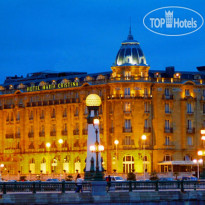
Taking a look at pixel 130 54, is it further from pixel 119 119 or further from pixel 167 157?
pixel 167 157

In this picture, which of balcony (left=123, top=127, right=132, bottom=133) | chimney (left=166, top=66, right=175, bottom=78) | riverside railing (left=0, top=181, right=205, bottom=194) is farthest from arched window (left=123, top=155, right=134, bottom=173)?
riverside railing (left=0, top=181, right=205, bottom=194)

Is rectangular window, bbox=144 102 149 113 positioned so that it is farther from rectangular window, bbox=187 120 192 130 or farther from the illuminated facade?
rectangular window, bbox=187 120 192 130

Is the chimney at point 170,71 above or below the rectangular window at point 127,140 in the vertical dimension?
above

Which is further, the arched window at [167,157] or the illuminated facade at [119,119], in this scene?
the arched window at [167,157]

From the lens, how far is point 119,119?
157 metres

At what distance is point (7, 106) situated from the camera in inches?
7008

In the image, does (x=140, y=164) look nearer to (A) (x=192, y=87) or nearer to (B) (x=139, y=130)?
(B) (x=139, y=130)

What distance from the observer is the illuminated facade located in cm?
15662

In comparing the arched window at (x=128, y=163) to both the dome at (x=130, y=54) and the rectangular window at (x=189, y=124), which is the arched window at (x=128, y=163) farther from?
the dome at (x=130, y=54)

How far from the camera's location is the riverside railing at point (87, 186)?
67.4 m

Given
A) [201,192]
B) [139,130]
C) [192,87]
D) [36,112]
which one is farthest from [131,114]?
[201,192]

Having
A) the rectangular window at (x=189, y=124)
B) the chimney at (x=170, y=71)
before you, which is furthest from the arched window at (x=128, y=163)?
the chimney at (x=170, y=71)

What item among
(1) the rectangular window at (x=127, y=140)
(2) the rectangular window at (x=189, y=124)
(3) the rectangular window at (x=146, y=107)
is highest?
(3) the rectangular window at (x=146, y=107)

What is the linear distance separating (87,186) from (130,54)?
89936 mm
